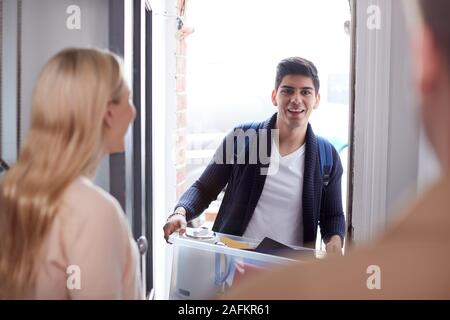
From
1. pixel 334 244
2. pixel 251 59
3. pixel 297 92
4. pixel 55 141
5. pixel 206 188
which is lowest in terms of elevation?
pixel 334 244

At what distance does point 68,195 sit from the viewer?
0.60 m

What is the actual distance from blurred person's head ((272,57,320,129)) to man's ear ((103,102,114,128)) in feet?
2.65

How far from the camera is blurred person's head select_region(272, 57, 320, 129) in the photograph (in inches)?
54.3

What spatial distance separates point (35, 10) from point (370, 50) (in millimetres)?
612

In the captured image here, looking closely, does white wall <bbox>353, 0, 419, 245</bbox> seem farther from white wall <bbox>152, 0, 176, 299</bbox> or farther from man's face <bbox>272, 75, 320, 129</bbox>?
white wall <bbox>152, 0, 176, 299</bbox>

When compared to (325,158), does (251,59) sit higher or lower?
higher

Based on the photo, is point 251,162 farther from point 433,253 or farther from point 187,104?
point 433,253

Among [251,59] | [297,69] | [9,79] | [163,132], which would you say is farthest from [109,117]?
[251,59]

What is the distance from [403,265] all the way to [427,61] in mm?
167

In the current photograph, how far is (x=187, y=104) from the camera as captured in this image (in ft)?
5.83

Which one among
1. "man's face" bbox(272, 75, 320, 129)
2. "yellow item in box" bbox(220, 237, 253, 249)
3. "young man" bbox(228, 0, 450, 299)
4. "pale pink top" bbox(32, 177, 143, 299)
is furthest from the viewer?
"man's face" bbox(272, 75, 320, 129)

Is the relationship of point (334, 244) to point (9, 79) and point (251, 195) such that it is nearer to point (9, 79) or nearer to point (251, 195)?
point (251, 195)

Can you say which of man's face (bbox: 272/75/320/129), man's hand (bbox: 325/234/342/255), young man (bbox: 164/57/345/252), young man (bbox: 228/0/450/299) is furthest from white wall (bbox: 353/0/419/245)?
young man (bbox: 228/0/450/299)

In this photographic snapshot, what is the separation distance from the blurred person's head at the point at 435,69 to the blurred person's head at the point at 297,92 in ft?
3.15
